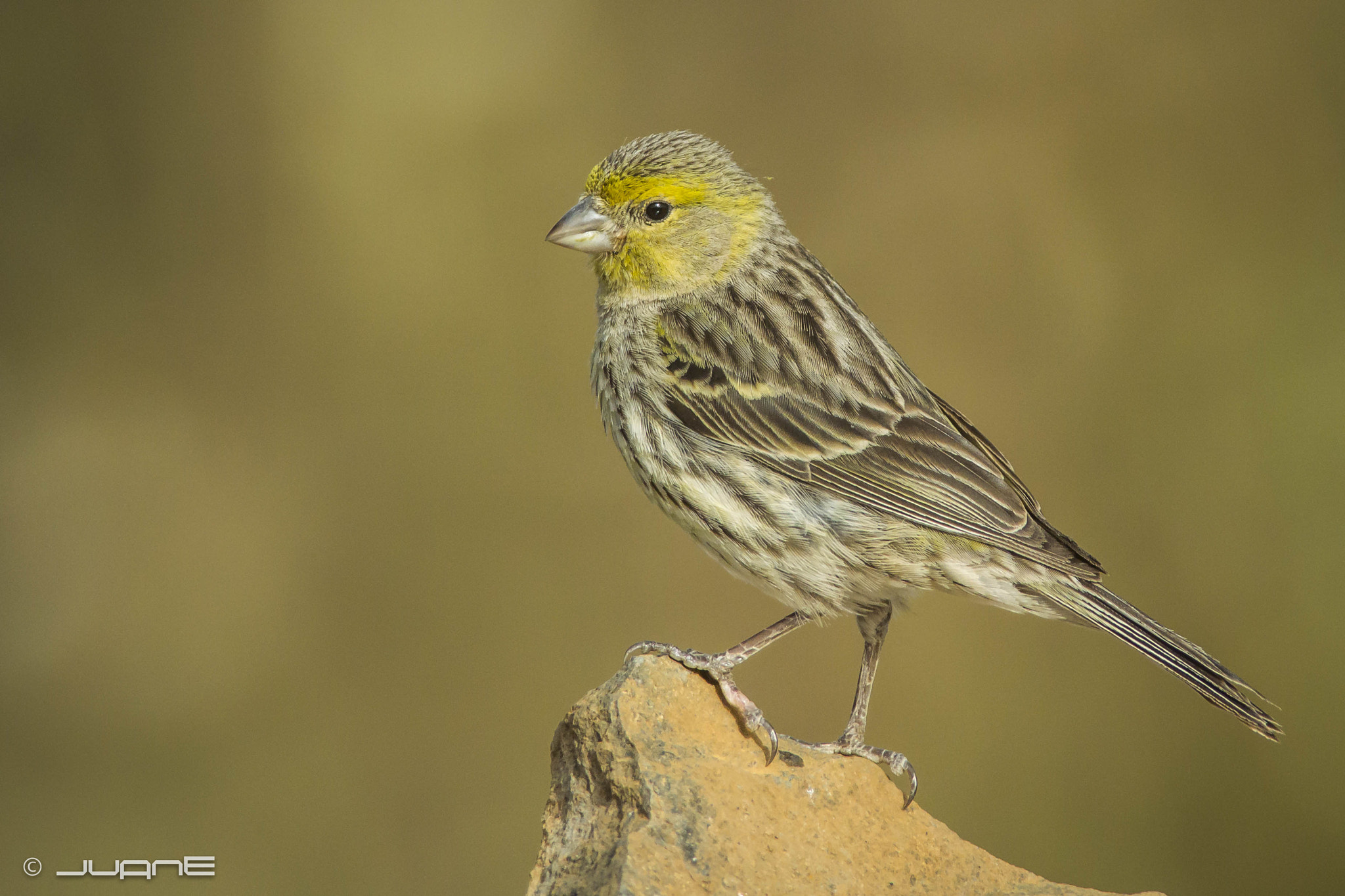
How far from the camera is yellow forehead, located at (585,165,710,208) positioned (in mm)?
4695

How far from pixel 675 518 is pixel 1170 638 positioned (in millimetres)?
1662

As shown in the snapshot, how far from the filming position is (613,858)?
3.18 metres

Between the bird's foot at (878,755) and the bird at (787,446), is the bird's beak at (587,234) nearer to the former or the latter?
the bird at (787,446)

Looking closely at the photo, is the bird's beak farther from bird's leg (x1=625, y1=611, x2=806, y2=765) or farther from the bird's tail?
the bird's tail

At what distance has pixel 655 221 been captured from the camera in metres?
4.72

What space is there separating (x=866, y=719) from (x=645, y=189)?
212 cm

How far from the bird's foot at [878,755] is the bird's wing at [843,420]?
81 cm

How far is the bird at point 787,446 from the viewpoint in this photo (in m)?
4.03

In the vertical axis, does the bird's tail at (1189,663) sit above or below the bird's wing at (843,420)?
below

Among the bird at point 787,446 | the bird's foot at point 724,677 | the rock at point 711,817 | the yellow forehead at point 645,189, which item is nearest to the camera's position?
the rock at point 711,817
